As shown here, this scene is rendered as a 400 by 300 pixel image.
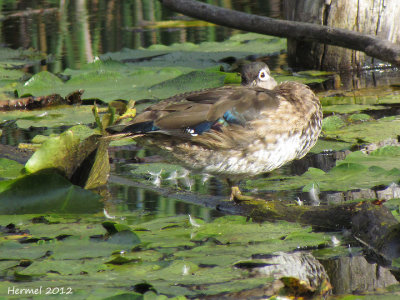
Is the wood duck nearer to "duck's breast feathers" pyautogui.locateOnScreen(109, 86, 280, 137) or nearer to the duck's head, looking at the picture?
"duck's breast feathers" pyautogui.locateOnScreen(109, 86, 280, 137)

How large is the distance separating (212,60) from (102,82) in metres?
1.43

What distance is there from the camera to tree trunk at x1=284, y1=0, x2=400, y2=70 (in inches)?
264

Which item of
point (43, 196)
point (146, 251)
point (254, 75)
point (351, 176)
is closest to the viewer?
point (146, 251)

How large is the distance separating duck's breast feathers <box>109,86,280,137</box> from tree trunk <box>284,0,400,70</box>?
3165 mm

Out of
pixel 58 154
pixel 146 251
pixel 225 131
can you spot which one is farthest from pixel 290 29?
pixel 146 251

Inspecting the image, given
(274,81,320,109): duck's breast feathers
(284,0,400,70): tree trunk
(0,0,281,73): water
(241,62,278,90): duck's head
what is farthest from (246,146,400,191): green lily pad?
(0,0,281,73): water

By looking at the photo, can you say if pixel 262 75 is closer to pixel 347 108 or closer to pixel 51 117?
pixel 347 108

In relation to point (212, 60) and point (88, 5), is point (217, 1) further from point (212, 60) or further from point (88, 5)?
point (212, 60)

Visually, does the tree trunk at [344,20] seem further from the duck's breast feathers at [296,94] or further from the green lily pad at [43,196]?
the green lily pad at [43,196]

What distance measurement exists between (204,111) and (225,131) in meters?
0.15

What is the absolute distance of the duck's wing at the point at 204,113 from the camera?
11.7 ft

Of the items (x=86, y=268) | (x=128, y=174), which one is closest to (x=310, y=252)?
(x=86, y=268)

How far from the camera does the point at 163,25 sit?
10.5 meters

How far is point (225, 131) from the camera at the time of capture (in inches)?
144
